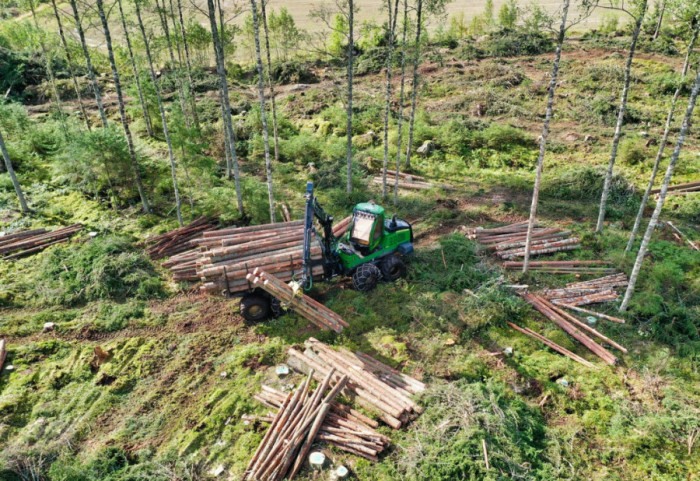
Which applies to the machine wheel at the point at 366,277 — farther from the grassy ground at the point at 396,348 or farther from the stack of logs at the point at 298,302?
the stack of logs at the point at 298,302

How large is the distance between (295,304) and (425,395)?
14.1ft

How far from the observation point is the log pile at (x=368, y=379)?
27.4 feet

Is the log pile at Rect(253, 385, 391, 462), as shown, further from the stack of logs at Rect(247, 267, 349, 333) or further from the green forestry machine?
the green forestry machine

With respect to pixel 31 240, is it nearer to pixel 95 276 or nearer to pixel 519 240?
pixel 95 276

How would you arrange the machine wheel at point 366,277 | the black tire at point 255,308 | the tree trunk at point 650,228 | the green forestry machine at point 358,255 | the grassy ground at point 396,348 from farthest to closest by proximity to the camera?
1. the machine wheel at point 366,277
2. the green forestry machine at point 358,255
3. the black tire at point 255,308
4. the tree trunk at point 650,228
5. the grassy ground at point 396,348

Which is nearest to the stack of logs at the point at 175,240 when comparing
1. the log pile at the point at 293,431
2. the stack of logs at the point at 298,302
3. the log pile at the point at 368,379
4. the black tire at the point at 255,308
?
the black tire at the point at 255,308

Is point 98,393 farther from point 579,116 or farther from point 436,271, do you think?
point 579,116

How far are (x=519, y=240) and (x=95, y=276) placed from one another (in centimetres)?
1415

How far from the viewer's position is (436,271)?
13391 millimetres

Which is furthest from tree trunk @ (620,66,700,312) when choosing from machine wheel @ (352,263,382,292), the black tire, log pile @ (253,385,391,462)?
the black tire

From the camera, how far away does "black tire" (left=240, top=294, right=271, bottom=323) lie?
36.9 ft

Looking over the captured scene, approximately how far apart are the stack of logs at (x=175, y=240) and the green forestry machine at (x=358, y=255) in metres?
5.17

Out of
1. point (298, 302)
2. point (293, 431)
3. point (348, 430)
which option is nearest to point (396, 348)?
point (348, 430)

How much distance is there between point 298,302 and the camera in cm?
1112
